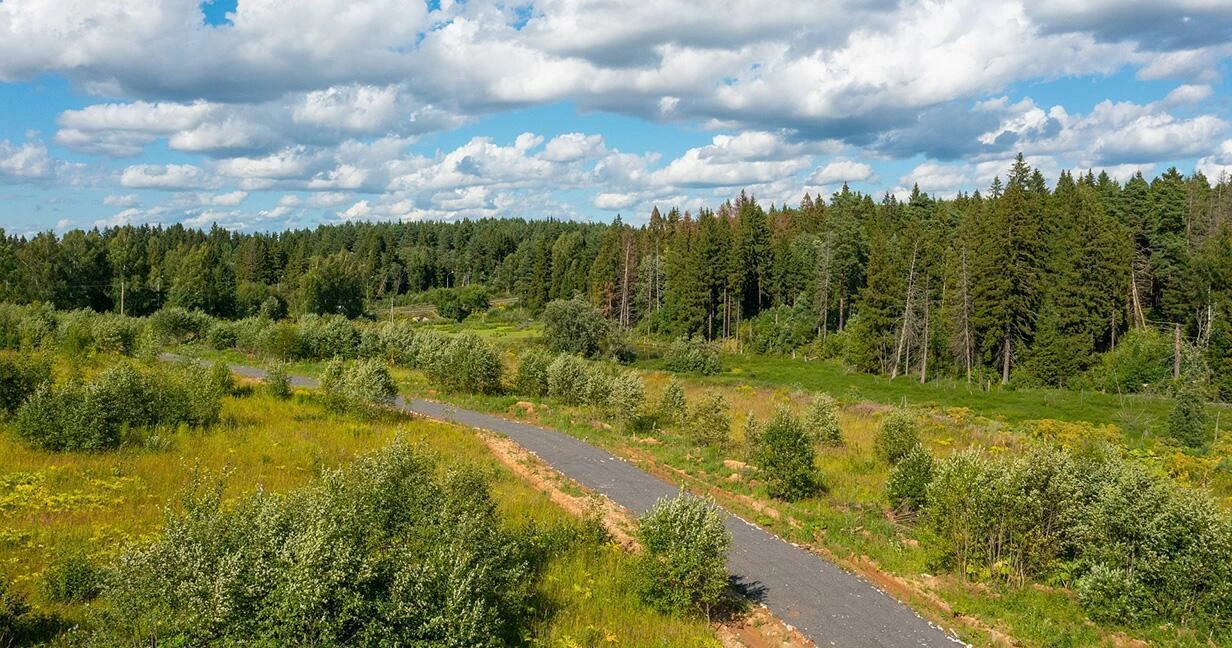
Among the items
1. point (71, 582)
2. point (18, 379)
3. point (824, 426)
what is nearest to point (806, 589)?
point (71, 582)

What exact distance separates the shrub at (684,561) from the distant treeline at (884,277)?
2663 cm

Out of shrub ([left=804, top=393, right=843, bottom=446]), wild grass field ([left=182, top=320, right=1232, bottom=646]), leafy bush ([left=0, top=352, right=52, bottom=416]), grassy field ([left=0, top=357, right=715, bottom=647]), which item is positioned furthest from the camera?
shrub ([left=804, top=393, right=843, bottom=446])

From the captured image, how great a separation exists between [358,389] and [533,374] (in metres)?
11.1

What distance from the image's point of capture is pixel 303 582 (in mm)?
6977

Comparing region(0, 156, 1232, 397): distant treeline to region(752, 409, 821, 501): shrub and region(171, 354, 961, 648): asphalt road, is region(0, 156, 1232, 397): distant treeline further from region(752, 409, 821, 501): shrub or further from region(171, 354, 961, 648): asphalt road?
region(171, 354, 961, 648): asphalt road

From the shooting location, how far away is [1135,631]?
464 inches

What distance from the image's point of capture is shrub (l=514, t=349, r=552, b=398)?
3600 centimetres

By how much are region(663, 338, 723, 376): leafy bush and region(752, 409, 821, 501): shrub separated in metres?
35.1

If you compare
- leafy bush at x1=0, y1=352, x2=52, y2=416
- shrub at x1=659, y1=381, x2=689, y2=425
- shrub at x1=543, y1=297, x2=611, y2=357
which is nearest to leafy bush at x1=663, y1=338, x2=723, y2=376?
shrub at x1=543, y1=297, x2=611, y2=357

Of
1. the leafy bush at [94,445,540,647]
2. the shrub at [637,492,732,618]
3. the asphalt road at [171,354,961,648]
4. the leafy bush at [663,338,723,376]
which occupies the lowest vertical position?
the leafy bush at [663,338,723,376]

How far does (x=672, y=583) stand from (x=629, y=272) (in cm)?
7947

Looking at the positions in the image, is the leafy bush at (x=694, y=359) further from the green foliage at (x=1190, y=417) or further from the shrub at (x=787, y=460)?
the shrub at (x=787, y=460)

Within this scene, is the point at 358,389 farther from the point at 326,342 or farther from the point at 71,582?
the point at 326,342

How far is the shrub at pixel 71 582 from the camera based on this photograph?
954 centimetres
